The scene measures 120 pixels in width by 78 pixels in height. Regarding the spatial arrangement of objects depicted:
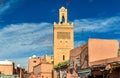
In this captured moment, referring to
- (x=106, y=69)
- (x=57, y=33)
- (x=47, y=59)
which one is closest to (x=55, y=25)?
(x=57, y=33)

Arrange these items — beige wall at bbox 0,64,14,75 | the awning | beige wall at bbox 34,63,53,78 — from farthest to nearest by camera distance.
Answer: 1. beige wall at bbox 34,63,53,78
2. beige wall at bbox 0,64,14,75
3. the awning

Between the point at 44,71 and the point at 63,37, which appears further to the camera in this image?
the point at 63,37

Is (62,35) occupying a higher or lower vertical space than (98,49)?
higher

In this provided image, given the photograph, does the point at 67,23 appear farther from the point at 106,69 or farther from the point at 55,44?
the point at 106,69

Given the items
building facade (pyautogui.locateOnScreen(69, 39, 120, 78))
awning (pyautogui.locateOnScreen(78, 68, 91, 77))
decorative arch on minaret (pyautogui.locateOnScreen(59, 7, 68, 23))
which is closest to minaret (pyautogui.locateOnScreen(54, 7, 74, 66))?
decorative arch on minaret (pyautogui.locateOnScreen(59, 7, 68, 23))

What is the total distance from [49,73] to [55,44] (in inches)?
448

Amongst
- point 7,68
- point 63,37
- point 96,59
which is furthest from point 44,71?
point 96,59

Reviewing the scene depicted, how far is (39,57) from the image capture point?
90062 millimetres

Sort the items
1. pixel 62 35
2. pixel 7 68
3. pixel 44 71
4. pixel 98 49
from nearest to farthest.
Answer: pixel 98 49 < pixel 7 68 < pixel 44 71 < pixel 62 35

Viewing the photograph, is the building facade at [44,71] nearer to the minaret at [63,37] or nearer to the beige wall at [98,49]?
the minaret at [63,37]

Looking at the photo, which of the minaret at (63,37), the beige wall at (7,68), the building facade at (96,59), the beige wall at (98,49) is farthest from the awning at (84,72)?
the minaret at (63,37)

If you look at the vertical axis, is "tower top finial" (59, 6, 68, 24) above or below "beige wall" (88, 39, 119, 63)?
above

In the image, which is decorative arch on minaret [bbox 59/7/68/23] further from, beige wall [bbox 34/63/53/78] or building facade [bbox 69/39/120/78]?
building facade [bbox 69/39/120/78]

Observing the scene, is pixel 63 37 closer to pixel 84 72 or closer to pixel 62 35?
pixel 62 35
